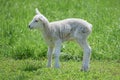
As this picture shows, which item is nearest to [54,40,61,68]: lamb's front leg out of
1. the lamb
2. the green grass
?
the lamb

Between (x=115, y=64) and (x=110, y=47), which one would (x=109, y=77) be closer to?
(x=115, y=64)

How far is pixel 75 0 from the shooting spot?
20.0 metres

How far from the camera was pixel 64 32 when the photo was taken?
11148 millimetres

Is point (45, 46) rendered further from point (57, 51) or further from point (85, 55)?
point (85, 55)

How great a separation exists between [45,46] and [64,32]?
233 centimetres

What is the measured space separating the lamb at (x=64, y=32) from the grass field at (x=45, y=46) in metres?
0.43

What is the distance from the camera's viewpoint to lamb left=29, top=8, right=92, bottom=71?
36.2 ft

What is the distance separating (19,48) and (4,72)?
2205 mm

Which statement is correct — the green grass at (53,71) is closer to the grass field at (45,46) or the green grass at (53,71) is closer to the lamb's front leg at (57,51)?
the grass field at (45,46)

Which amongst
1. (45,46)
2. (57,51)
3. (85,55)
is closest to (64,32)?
(57,51)

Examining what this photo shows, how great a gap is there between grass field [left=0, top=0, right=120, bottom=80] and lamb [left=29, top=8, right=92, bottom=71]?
43cm

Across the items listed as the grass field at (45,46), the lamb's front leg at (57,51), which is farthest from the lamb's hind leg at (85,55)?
the lamb's front leg at (57,51)

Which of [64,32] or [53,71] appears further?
[64,32]

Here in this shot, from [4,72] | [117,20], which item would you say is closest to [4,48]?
[4,72]
